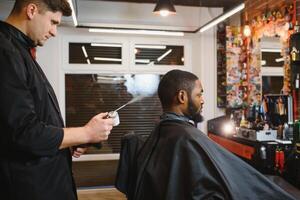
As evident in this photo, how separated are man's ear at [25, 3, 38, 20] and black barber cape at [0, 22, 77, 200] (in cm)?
8

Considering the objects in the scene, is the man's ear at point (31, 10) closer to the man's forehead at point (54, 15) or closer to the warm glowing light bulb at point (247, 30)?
the man's forehead at point (54, 15)

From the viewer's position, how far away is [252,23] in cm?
446

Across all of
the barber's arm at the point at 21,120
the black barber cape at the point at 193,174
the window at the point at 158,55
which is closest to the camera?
the barber's arm at the point at 21,120

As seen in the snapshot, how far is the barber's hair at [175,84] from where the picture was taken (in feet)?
5.53

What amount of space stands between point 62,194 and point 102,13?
391cm

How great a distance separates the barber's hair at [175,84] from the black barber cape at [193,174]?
19cm

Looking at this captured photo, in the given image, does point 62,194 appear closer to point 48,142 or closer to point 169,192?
point 48,142

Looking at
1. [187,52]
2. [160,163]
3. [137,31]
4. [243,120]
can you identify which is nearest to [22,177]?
[160,163]

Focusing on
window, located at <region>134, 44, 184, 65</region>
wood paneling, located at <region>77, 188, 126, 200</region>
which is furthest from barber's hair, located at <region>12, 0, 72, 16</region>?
window, located at <region>134, 44, 184, 65</region>

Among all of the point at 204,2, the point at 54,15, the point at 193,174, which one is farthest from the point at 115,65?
the point at 193,174

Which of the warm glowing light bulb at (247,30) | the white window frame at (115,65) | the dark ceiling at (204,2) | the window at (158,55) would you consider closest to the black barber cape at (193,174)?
the warm glowing light bulb at (247,30)

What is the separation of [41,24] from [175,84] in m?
0.72

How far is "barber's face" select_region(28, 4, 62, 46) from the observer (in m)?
1.30

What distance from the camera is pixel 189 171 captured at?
1.41 m
